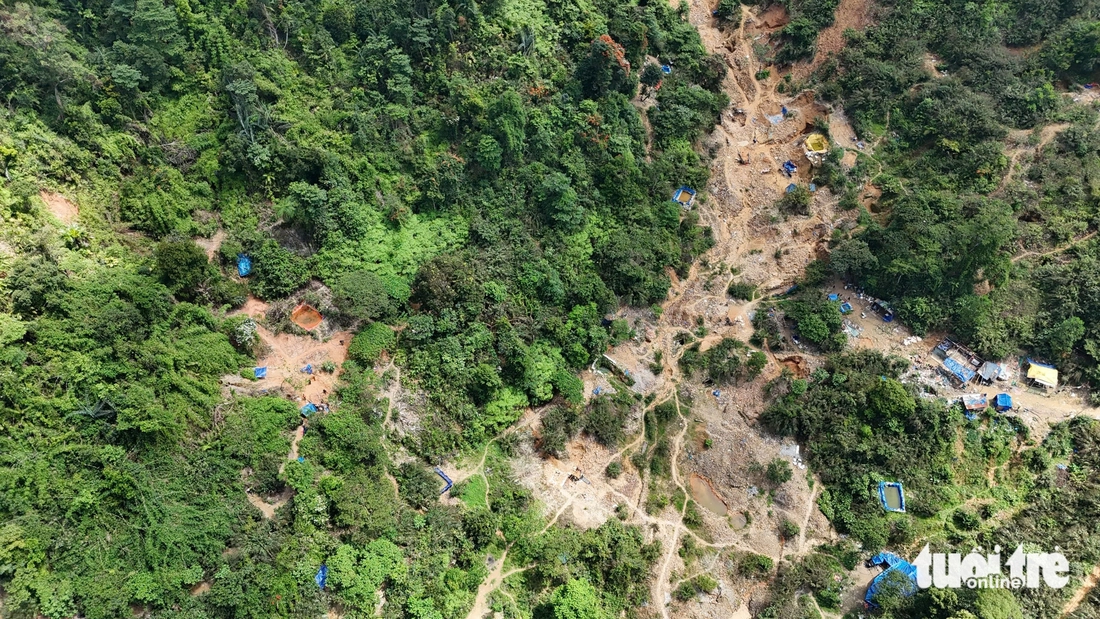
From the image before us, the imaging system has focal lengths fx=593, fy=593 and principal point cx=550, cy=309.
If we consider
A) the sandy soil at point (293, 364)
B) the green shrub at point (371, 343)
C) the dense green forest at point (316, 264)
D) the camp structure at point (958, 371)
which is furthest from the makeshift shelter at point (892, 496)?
the sandy soil at point (293, 364)

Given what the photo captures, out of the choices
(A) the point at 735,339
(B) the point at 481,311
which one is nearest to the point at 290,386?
(B) the point at 481,311

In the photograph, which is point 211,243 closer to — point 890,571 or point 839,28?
point 890,571

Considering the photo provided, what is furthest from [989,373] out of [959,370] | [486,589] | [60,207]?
[60,207]

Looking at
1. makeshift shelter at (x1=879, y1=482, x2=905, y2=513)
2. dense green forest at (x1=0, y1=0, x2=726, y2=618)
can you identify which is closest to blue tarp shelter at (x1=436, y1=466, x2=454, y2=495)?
dense green forest at (x1=0, y1=0, x2=726, y2=618)

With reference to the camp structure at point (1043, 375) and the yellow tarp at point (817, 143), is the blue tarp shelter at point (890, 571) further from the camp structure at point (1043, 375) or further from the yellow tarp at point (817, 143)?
the yellow tarp at point (817, 143)

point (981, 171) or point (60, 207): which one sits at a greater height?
point (981, 171)

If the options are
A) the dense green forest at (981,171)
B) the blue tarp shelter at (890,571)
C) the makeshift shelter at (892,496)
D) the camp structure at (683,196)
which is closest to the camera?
the blue tarp shelter at (890,571)

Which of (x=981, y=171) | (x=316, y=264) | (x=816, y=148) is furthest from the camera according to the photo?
(x=816, y=148)
